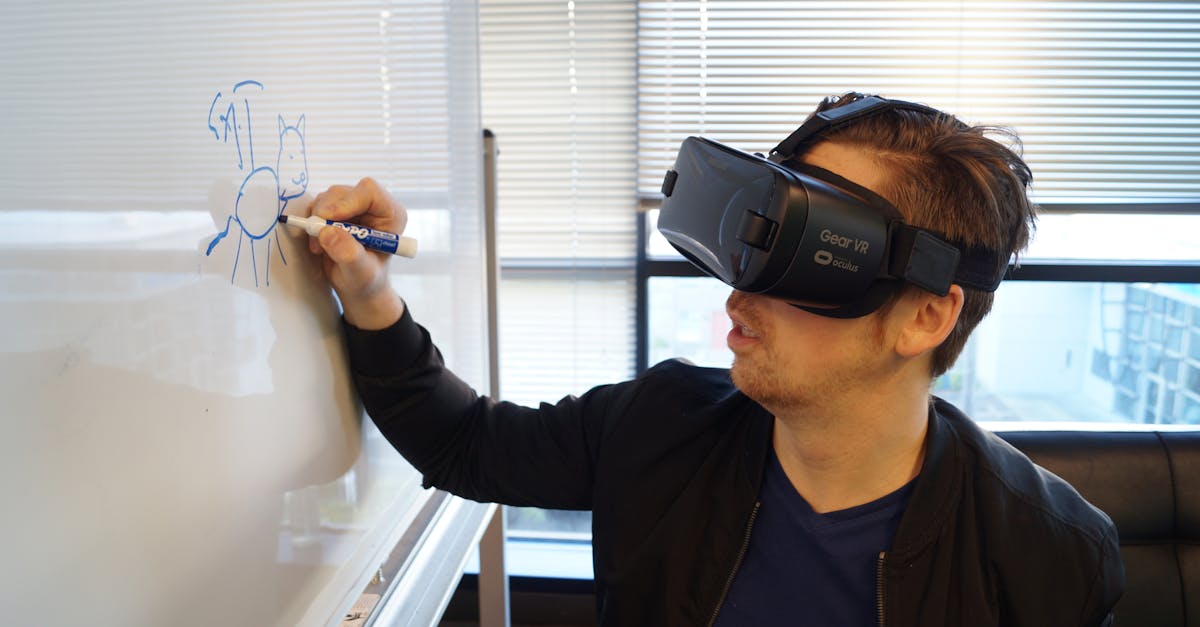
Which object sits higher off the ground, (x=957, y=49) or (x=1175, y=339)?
(x=957, y=49)

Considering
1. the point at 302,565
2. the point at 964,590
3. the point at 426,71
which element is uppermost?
the point at 426,71

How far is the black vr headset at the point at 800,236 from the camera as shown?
0.85 metres

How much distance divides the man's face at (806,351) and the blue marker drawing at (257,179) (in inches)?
21.9

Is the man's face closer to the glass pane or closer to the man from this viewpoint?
the man

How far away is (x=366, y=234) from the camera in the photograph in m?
0.86

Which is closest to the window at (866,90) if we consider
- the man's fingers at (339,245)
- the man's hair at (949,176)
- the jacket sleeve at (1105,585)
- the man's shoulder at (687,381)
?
the man's shoulder at (687,381)

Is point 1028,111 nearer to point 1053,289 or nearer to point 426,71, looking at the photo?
point 1053,289

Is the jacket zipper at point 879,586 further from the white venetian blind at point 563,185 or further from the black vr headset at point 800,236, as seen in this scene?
the white venetian blind at point 563,185

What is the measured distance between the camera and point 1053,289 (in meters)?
2.44

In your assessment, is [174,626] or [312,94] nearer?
[174,626]

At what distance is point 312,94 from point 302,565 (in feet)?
1.53

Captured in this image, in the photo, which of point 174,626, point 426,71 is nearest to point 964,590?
point 174,626

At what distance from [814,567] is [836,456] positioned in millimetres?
145

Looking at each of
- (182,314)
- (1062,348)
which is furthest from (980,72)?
(182,314)
